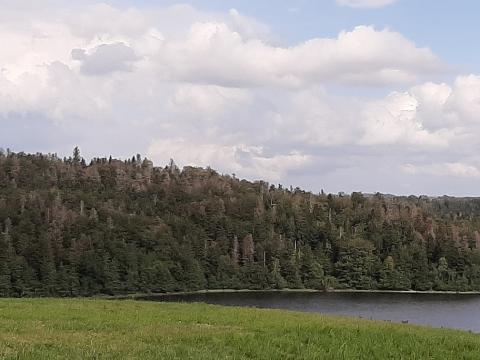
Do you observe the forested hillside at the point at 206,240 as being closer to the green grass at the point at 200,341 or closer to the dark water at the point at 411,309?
the dark water at the point at 411,309

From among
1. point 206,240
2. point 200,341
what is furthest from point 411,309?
point 200,341

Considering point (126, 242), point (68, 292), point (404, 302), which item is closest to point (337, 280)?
point (404, 302)

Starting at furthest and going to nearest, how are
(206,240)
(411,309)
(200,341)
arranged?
(206,240), (411,309), (200,341)

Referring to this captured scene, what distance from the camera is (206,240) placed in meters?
164

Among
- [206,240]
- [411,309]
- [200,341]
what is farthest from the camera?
[206,240]

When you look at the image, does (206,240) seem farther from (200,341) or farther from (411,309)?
(200,341)

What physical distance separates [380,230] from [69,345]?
166490 mm

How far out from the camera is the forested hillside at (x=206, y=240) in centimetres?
13150

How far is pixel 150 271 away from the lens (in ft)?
446

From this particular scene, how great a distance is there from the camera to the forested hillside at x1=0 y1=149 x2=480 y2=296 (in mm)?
131500

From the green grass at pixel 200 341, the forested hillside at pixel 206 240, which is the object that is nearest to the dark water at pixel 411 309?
the forested hillside at pixel 206 240

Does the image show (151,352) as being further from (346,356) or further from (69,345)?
(346,356)

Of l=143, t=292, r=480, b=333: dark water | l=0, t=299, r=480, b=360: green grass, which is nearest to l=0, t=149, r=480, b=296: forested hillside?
l=143, t=292, r=480, b=333: dark water

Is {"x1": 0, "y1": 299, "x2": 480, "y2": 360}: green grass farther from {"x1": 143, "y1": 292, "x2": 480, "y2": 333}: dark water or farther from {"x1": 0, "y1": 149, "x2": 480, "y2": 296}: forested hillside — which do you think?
{"x1": 0, "y1": 149, "x2": 480, "y2": 296}: forested hillside
